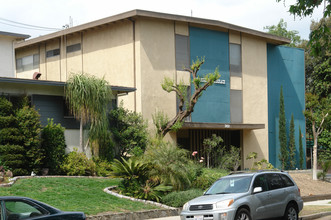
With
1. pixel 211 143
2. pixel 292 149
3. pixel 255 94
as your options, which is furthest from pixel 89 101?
pixel 292 149

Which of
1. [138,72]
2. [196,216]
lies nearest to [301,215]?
[196,216]

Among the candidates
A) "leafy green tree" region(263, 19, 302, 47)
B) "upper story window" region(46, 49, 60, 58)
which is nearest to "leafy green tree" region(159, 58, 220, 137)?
"upper story window" region(46, 49, 60, 58)

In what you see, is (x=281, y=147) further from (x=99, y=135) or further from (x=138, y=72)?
(x=99, y=135)

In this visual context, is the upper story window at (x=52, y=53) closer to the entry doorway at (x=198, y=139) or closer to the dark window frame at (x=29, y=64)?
the dark window frame at (x=29, y=64)

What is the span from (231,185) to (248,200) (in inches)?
42.6

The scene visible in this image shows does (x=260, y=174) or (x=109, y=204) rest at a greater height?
(x=260, y=174)

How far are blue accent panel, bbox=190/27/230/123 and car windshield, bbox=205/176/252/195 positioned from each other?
1892 cm

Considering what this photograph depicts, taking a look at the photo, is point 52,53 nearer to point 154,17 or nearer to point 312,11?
point 154,17

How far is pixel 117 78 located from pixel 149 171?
1293 centimetres

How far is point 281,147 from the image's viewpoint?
40.5 m

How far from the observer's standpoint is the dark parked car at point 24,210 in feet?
33.3

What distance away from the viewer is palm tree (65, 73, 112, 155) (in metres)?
26.3

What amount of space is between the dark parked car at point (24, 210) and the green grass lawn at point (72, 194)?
6.51m

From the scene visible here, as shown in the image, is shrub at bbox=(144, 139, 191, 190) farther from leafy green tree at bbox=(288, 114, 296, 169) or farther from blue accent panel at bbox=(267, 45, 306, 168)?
leafy green tree at bbox=(288, 114, 296, 169)
